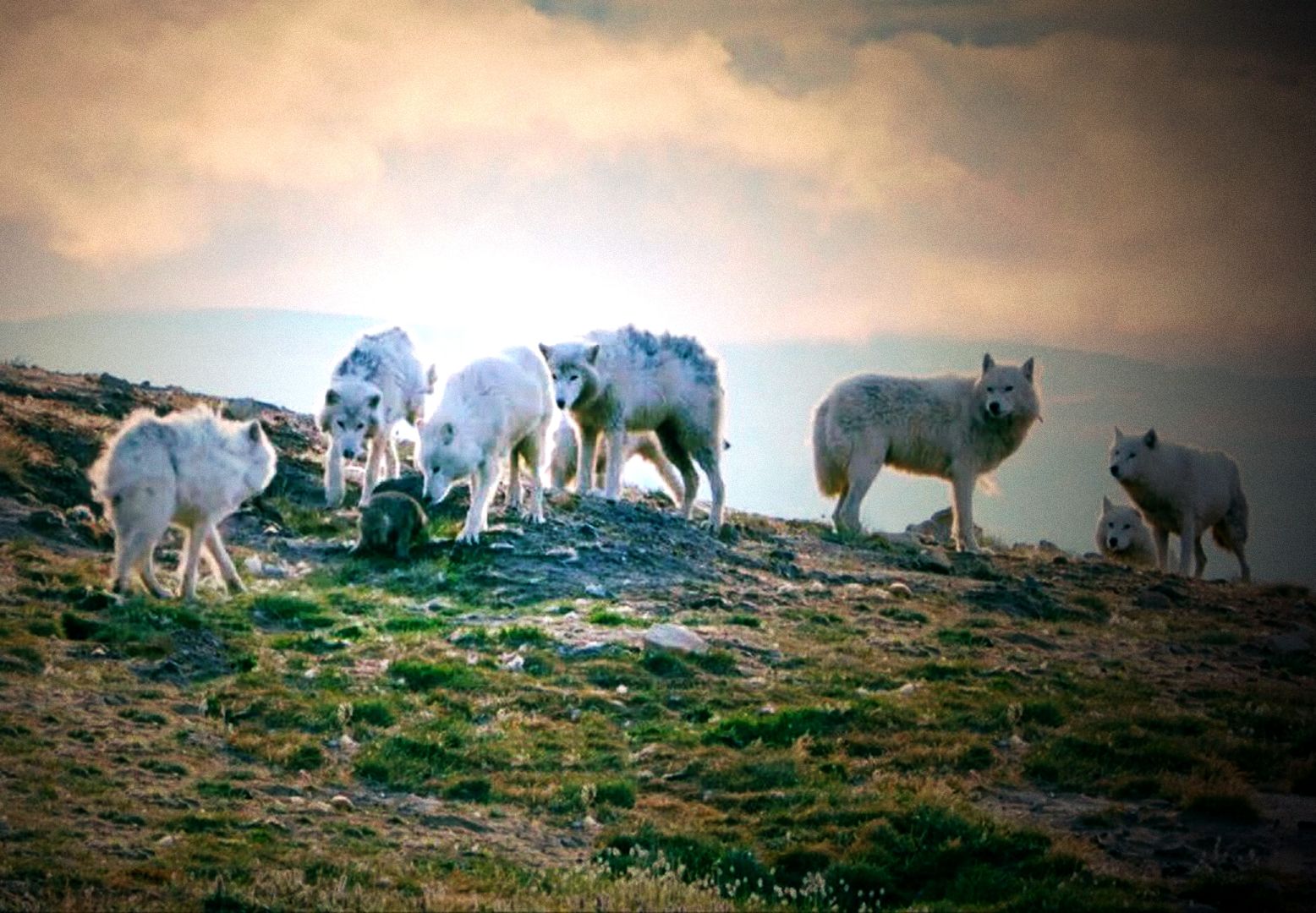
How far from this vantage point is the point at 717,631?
16188 mm

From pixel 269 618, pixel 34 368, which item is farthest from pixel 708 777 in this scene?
pixel 34 368

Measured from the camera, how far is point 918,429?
1013 inches

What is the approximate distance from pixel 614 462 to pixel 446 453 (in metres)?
4.48

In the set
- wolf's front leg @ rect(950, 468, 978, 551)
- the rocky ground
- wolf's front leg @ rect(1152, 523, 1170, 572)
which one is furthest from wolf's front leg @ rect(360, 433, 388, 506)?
wolf's front leg @ rect(1152, 523, 1170, 572)

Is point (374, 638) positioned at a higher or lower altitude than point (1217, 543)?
lower

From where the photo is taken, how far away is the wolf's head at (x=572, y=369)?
21.2 metres

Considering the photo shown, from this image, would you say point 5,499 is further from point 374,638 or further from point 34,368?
point 34,368

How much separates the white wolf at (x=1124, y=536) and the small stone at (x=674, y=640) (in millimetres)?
16662

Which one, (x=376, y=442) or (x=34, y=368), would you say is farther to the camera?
(x=34, y=368)

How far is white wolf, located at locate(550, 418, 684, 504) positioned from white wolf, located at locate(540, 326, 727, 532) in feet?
5.07

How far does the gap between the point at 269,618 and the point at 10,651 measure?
3367mm

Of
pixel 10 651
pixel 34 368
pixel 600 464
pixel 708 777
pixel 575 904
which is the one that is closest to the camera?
pixel 575 904

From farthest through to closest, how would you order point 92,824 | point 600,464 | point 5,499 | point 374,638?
point 600,464 < point 5,499 < point 374,638 < point 92,824

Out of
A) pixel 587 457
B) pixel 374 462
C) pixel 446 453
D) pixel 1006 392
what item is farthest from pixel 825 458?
pixel 446 453
